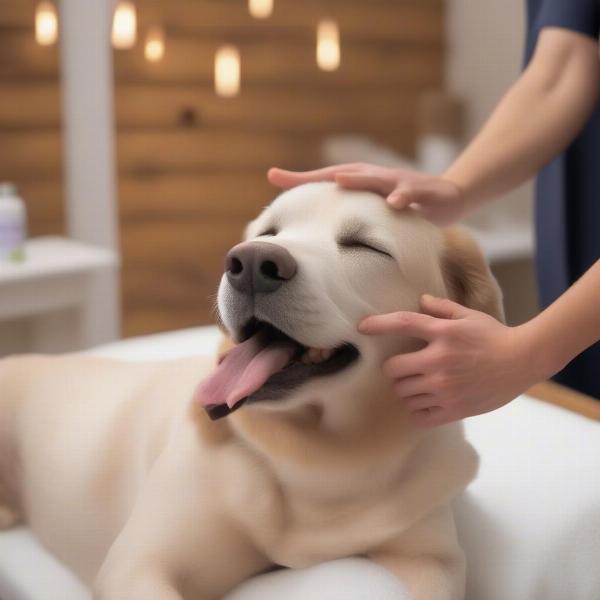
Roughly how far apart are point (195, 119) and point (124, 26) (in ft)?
1.57

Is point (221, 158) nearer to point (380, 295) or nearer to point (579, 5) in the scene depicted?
point (579, 5)

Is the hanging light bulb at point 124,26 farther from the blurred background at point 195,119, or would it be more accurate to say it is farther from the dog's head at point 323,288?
the dog's head at point 323,288

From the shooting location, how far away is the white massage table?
0.86 m

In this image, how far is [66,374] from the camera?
1.19 metres

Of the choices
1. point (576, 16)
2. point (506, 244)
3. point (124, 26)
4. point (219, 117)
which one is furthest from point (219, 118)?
point (576, 16)

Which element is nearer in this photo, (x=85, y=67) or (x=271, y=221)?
(x=271, y=221)

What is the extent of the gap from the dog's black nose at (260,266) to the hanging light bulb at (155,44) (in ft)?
9.20

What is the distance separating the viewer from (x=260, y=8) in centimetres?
359

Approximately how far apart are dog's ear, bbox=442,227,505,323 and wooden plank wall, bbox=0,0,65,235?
216cm

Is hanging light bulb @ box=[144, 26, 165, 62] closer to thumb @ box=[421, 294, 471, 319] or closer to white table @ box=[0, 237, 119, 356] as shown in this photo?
white table @ box=[0, 237, 119, 356]

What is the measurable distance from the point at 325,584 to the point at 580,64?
928 mm

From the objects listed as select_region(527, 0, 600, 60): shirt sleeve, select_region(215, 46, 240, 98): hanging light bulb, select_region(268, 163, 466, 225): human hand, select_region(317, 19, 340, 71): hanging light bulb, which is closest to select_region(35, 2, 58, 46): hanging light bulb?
select_region(215, 46, 240, 98): hanging light bulb

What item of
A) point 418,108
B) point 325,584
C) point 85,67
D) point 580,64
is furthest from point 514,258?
point 325,584

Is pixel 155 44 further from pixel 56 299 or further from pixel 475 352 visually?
pixel 475 352
